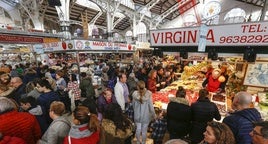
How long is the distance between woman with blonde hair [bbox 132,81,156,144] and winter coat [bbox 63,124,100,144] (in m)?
1.43

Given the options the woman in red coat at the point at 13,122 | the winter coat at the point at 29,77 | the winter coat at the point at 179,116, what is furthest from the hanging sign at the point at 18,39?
the winter coat at the point at 179,116

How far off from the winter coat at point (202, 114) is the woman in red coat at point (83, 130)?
5.59ft

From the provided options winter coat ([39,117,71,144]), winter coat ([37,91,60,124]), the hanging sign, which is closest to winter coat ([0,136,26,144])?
winter coat ([39,117,71,144])

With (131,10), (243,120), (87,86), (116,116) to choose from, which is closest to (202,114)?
(243,120)

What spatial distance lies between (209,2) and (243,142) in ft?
76.2

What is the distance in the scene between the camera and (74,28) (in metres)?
24.3

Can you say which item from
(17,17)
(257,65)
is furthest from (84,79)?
(17,17)

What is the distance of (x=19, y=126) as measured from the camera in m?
2.08

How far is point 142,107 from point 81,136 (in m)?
1.59

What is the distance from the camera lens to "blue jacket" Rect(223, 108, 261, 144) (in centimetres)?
207

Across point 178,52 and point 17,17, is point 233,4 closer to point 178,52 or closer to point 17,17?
point 178,52

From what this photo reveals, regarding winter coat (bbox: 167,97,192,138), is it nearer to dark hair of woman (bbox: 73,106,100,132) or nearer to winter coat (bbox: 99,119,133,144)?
winter coat (bbox: 99,119,133,144)

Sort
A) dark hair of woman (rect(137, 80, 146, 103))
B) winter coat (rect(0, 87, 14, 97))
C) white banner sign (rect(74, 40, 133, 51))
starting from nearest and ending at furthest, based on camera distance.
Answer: dark hair of woman (rect(137, 80, 146, 103)) → winter coat (rect(0, 87, 14, 97)) → white banner sign (rect(74, 40, 133, 51))

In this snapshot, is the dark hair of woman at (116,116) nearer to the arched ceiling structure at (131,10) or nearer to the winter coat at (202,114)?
the winter coat at (202,114)
